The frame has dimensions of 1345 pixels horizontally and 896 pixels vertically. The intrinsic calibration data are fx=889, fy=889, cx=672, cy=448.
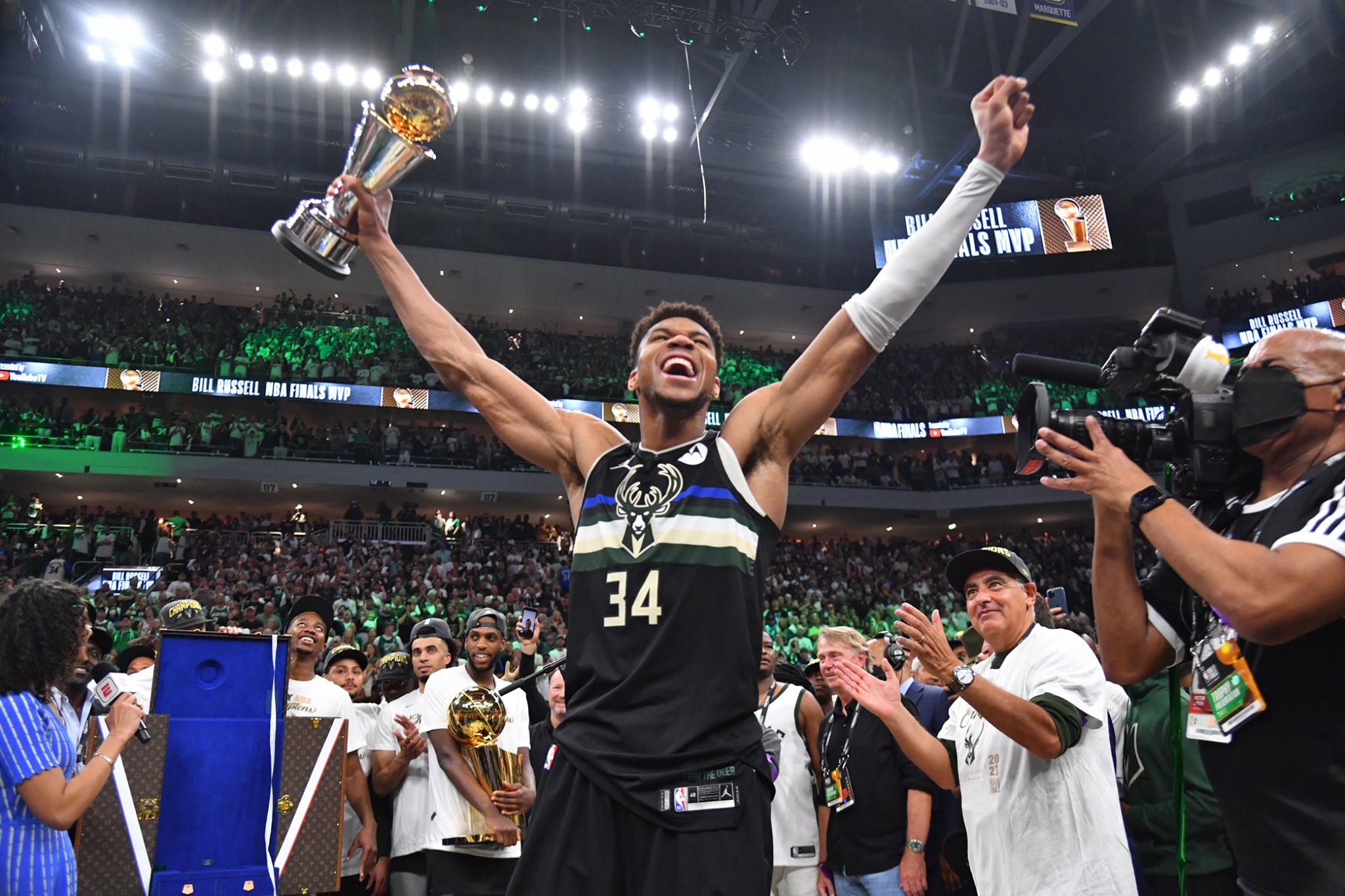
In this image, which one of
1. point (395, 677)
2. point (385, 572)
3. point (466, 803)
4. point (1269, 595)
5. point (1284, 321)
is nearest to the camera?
point (1269, 595)

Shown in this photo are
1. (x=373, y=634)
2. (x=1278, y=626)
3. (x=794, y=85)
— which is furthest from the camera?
(x=794, y=85)

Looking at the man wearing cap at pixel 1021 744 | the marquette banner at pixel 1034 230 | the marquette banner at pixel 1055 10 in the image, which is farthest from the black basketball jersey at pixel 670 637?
the marquette banner at pixel 1034 230

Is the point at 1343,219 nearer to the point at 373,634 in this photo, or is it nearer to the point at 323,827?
the point at 373,634

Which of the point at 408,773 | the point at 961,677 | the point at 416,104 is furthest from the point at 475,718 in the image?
the point at 416,104

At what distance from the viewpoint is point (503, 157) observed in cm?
2239

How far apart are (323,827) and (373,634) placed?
9.98m

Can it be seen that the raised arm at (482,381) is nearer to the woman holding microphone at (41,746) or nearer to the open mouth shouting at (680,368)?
the open mouth shouting at (680,368)

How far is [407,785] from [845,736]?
227 cm

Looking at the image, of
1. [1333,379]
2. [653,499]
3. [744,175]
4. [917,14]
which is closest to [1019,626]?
[1333,379]

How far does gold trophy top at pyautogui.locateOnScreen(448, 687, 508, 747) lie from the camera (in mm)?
4113

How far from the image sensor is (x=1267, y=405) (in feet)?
5.82

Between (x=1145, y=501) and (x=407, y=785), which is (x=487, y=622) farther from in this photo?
(x=1145, y=501)

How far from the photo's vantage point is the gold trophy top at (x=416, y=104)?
2.64 metres

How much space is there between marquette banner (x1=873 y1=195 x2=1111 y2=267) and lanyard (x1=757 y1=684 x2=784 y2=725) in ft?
59.7
